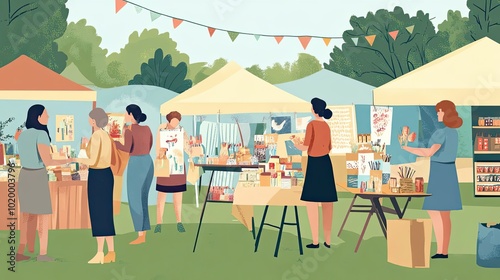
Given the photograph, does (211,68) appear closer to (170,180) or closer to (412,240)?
(170,180)

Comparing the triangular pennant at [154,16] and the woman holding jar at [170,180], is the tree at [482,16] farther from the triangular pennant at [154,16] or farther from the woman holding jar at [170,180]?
the woman holding jar at [170,180]

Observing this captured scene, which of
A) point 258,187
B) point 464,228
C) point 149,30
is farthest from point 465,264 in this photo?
point 149,30

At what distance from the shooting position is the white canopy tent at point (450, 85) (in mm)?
10125

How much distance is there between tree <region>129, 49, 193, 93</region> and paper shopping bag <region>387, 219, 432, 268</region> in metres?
33.2

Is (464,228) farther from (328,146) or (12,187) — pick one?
(12,187)

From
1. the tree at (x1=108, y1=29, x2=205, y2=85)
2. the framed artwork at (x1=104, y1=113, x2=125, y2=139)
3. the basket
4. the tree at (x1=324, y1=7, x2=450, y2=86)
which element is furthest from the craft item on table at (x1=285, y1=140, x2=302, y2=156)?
the tree at (x1=108, y1=29, x2=205, y2=85)

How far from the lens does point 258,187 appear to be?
8.73 m

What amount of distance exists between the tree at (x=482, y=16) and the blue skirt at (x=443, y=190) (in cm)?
2518

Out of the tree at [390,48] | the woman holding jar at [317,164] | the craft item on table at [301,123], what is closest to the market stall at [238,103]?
the craft item on table at [301,123]

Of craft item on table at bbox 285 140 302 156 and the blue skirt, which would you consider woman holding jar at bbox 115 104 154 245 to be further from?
craft item on table at bbox 285 140 302 156

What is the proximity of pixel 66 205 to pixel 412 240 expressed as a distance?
16.1ft

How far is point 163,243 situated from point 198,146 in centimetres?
170

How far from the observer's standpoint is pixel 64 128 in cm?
1205

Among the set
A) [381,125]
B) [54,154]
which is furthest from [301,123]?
[54,154]
